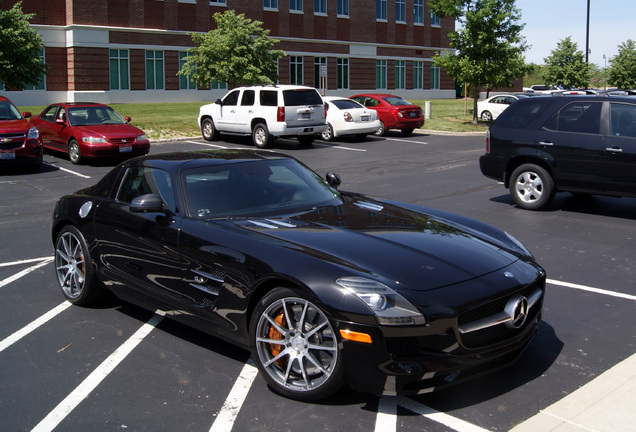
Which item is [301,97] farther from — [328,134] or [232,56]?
→ [232,56]

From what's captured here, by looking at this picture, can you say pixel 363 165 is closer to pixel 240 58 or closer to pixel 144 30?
pixel 240 58

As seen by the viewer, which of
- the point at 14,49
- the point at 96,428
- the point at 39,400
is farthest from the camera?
the point at 14,49

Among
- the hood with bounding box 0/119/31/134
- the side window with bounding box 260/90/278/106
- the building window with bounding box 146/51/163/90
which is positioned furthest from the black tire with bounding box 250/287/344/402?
the building window with bounding box 146/51/163/90

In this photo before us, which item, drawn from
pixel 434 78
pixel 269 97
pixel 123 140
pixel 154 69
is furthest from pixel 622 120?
pixel 434 78

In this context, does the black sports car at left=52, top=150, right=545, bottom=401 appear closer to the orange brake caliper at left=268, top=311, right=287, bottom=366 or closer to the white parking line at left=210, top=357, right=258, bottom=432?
the orange brake caliper at left=268, top=311, right=287, bottom=366

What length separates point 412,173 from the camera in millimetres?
15977

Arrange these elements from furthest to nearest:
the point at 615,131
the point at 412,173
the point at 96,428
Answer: the point at 412,173 < the point at 615,131 < the point at 96,428

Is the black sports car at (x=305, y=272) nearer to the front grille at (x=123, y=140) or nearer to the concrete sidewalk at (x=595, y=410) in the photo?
the concrete sidewalk at (x=595, y=410)

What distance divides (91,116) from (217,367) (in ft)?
49.3

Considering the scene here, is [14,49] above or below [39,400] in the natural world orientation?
above

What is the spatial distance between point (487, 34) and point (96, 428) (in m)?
28.0

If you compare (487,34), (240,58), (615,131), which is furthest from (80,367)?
(487,34)

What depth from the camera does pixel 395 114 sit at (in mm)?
25297

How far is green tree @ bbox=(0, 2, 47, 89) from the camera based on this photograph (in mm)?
23750
